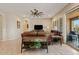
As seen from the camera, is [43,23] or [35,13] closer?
[35,13]

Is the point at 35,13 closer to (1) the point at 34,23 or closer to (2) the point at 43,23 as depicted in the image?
(1) the point at 34,23

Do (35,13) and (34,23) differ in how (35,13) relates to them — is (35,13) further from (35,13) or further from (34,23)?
(34,23)

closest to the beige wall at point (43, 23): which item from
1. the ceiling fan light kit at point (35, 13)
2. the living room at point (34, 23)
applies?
the living room at point (34, 23)

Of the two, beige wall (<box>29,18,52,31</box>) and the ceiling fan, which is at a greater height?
the ceiling fan

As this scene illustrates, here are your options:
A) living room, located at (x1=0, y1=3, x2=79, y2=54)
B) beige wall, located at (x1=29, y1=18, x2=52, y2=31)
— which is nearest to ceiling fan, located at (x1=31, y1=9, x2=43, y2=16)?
living room, located at (x1=0, y1=3, x2=79, y2=54)

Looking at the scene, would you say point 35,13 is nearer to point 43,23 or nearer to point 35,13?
point 35,13

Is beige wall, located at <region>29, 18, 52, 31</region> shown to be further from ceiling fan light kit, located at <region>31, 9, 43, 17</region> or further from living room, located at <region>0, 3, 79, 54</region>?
ceiling fan light kit, located at <region>31, 9, 43, 17</region>

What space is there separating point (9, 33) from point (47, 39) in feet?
5.23

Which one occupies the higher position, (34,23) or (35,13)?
(35,13)

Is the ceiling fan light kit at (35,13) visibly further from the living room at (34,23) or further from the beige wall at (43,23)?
the beige wall at (43,23)

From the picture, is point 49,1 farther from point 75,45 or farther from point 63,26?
point 75,45

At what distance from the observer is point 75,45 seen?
185 inches

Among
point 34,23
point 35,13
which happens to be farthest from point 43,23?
point 35,13

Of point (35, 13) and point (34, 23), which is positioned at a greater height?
point (35, 13)
